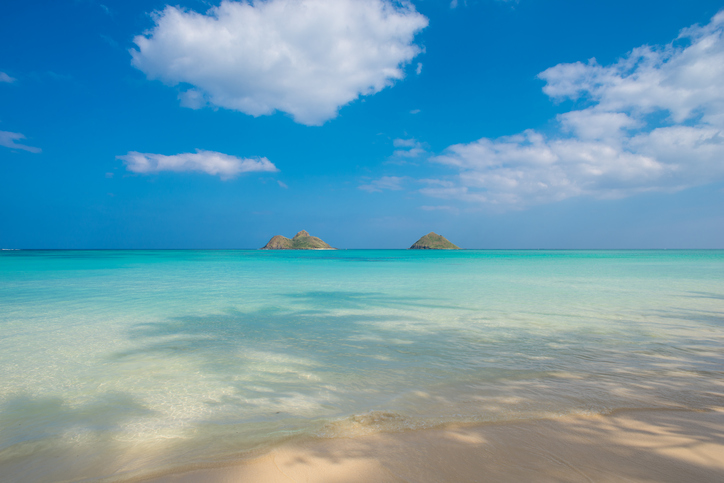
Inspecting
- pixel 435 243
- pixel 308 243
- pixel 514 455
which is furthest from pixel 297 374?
pixel 435 243

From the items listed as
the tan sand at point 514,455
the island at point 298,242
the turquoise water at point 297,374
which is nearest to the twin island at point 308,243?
the island at point 298,242

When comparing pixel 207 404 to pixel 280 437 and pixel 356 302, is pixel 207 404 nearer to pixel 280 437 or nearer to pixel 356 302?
pixel 280 437

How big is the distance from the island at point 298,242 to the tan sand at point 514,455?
169662mm

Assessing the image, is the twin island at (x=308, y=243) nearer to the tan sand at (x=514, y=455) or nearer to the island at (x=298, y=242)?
the island at (x=298, y=242)

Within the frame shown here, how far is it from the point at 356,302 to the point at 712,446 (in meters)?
9.57

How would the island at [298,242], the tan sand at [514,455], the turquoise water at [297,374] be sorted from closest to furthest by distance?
the tan sand at [514,455] < the turquoise water at [297,374] < the island at [298,242]

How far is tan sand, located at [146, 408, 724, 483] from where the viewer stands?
2.46 meters

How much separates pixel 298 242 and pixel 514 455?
17605 centimetres

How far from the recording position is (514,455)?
8.85 feet

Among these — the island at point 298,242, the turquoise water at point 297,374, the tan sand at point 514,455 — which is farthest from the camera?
the island at point 298,242

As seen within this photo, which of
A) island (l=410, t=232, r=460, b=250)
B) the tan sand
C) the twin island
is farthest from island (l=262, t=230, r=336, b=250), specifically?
the tan sand

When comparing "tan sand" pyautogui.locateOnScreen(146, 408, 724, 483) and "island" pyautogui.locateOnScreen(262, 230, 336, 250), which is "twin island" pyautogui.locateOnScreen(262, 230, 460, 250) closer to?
"island" pyautogui.locateOnScreen(262, 230, 336, 250)

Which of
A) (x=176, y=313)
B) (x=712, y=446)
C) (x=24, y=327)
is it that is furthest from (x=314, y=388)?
(x=24, y=327)

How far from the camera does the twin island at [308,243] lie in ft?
567
